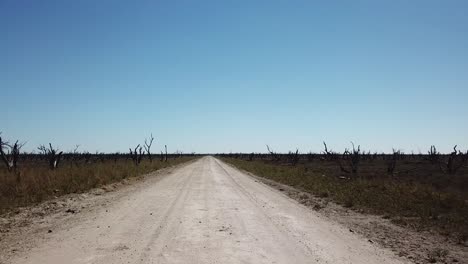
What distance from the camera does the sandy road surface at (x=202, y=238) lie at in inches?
298

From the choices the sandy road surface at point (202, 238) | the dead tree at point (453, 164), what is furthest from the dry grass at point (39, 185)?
the dead tree at point (453, 164)

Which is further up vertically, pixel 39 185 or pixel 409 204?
pixel 39 185

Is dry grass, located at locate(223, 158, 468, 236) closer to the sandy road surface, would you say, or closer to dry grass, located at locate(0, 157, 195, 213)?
the sandy road surface

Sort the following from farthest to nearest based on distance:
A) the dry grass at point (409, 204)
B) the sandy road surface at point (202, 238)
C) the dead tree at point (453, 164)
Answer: the dead tree at point (453, 164), the dry grass at point (409, 204), the sandy road surface at point (202, 238)

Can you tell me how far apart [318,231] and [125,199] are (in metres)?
8.83

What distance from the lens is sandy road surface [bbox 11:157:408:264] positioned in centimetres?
757

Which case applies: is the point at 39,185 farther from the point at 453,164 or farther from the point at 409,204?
the point at 453,164

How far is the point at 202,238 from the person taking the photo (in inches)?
363

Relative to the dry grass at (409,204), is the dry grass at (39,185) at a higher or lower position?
higher

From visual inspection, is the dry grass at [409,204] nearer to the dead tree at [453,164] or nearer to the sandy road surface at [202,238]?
the sandy road surface at [202,238]

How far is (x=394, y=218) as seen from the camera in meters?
13.6

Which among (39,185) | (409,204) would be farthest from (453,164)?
(39,185)

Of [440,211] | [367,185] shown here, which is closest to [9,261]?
[440,211]

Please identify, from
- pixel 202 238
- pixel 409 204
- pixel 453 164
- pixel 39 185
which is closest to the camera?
pixel 202 238
